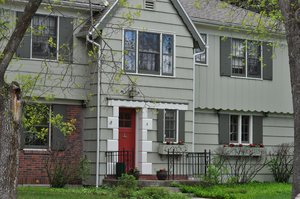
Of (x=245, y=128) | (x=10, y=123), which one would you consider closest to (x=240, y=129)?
(x=245, y=128)

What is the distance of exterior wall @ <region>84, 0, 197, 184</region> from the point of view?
810 inches

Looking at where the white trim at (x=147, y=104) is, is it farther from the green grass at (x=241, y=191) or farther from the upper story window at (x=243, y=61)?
the upper story window at (x=243, y=61)

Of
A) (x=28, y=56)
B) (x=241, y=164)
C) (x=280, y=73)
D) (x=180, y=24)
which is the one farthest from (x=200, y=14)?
(x=28, y=56)

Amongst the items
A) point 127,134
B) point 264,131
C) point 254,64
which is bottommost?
point 127,134

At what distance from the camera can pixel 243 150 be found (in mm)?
24188

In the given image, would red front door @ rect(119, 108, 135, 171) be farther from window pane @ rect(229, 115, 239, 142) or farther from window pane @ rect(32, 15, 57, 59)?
window pane @ rect(229, 115, 239, 142)

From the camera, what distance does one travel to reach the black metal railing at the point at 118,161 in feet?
66.1

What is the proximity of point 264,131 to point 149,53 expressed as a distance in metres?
6.60

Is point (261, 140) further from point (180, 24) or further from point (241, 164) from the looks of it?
point (180, 24)

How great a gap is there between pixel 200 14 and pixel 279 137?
19.5 feet

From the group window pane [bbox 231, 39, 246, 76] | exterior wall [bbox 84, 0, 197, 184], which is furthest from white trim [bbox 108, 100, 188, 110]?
window pane [bbox 231, 39, 246, 76]

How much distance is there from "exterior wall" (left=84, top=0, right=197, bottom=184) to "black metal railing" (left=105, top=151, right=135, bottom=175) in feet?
0.53

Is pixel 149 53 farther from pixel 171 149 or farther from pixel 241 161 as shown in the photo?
pixel 241 161

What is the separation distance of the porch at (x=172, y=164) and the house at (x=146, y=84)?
0.07m
